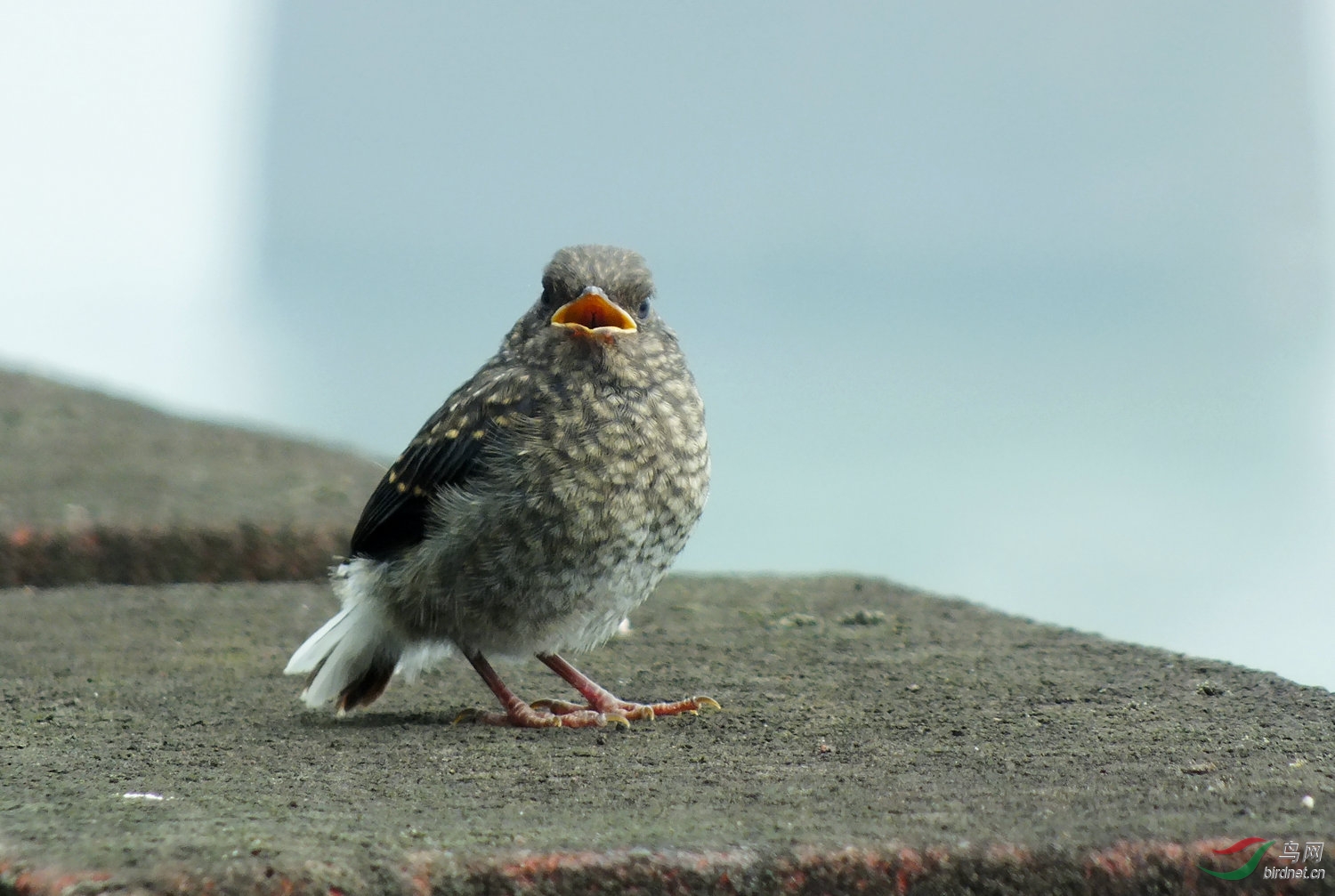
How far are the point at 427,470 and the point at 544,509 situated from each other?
15.4 inches

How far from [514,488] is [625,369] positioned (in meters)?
0.39

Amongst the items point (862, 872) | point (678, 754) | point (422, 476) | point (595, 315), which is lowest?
point (678, 754)

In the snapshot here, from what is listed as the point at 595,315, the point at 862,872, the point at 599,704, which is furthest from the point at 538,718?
the point at 862,872

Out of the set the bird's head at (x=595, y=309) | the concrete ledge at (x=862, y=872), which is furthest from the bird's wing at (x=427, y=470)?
the concrete ledge at (x=862, y=872)

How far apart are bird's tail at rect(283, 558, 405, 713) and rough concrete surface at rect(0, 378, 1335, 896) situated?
67 millimetres

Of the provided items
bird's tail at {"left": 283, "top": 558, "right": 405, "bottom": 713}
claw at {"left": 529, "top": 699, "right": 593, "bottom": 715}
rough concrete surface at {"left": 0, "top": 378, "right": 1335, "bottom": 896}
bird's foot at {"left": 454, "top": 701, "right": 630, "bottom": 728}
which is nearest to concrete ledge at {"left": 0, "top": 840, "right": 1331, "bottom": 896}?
rough concrete surface at {"left": 0, "top": 378, "right": 1335, "bottom": 896}

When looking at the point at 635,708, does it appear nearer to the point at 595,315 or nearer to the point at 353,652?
the point at 353,652

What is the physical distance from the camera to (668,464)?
3410 millimetres

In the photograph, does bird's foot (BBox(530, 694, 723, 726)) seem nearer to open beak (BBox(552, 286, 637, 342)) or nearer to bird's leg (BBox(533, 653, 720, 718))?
bird's leg (BBox(533, 653, 720, 718))

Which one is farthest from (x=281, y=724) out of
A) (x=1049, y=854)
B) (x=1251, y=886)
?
(x=1251, y=886)

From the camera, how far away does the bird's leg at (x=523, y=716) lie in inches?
127

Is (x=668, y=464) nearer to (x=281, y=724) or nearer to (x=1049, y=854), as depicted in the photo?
(x=281, y=724)

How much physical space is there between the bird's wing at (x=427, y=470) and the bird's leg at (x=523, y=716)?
426mm

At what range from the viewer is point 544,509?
3297 mm
